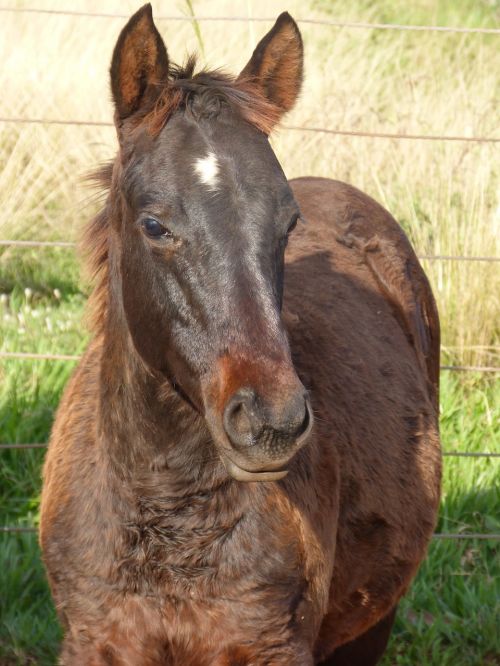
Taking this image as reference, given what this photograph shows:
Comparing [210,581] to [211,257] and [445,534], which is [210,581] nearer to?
[211,257]

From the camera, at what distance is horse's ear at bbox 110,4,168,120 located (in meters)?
2.49

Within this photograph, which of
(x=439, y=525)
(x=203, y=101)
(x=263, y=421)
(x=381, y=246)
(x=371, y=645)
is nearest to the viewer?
(x=263, y=421)

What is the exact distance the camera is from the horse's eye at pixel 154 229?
2371mm

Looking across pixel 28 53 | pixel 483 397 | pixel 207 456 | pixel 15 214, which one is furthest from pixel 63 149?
pixel 207 456

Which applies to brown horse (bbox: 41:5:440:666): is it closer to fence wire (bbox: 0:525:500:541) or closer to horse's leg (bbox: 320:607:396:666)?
horse's leg (bbox: 320:607:396:666)

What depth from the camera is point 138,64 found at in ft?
8.36

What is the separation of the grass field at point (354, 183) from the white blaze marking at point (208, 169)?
0.59 m

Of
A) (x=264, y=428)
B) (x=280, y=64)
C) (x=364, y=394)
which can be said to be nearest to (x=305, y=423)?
(x=264, y=428)

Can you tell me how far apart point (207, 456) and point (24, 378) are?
259 cm

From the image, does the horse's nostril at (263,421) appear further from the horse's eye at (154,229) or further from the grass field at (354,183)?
the grass field at (354,183)

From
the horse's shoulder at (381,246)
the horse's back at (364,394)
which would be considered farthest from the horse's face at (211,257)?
the horse's shoulder at (381,246)

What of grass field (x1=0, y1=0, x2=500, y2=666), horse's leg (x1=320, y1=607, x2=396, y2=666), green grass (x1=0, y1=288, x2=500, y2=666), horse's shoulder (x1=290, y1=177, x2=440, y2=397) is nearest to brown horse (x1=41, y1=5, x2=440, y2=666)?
grass field (x1=0, y1=0, x2=500, y2=666)

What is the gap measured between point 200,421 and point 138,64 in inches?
34.7

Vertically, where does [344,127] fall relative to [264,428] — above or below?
above
